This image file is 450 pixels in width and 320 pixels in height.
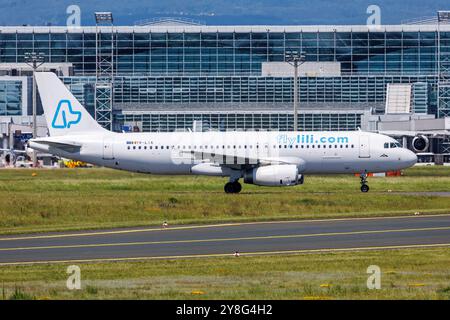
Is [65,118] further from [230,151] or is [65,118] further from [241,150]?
[241,150]

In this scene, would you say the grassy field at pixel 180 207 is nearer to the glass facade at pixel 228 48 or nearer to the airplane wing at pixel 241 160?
the airplane wing at pixel 241 160

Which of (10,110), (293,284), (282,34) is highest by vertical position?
(282,34)

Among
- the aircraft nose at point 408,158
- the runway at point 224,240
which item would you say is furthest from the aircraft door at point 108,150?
the runway at point 224,240

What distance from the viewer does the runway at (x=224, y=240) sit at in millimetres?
37656

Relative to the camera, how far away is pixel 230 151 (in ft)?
241

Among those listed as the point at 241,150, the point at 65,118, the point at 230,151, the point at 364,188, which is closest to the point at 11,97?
the point at 65,118

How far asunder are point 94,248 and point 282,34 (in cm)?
15421

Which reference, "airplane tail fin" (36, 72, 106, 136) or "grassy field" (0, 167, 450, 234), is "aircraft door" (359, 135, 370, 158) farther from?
"airplane tail fin" (36, 72, 106, 136)

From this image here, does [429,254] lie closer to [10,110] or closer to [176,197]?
[176,197]

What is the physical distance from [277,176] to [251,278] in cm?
3809

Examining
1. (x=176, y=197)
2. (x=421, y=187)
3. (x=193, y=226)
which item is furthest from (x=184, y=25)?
(x=193, y=226)

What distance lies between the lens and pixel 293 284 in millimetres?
29344

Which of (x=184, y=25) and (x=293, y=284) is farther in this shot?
(x=184, y=25)

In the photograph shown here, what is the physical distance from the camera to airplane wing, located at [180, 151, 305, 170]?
7162cm
